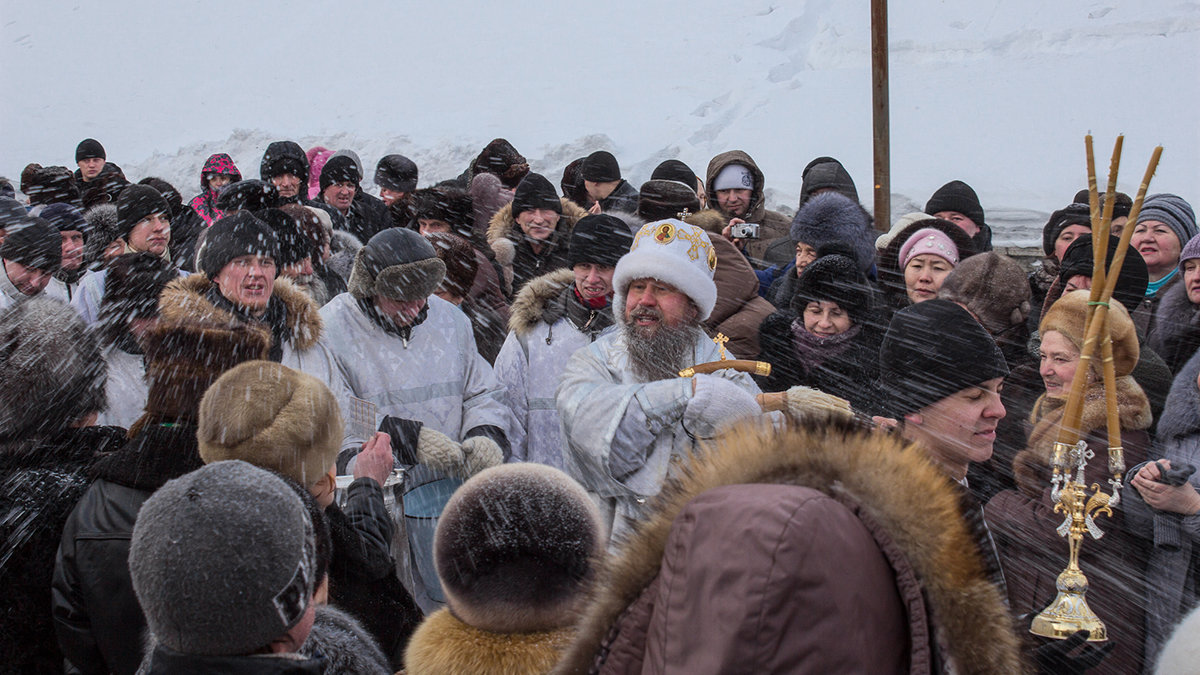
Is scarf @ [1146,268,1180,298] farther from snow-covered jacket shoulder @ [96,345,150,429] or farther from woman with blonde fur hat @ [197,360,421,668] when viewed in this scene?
snow-covered jacket shoulder @ [96,345,150,429]

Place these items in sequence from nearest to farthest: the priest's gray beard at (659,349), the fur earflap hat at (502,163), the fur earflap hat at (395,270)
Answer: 1. the priest's gray beard at (659,349)
2. the fur earflap hat at (395,270)
3. the fur earflap hat at (502,163)

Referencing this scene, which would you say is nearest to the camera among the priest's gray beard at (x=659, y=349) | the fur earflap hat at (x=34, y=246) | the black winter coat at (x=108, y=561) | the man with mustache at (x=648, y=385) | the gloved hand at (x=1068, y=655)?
the gloved hand at (x=1068, y=655)

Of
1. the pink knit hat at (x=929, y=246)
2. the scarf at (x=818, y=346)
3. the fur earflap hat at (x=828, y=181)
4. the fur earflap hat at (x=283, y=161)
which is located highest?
the fur earflap hat at (x=283, y=161)

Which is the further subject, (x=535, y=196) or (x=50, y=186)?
(x=50, y=186)

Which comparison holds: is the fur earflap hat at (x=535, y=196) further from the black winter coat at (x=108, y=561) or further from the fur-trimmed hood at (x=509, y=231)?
the black winter coat at (x=108, y=561)

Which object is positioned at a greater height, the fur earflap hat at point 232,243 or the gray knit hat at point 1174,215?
the fur earflap hat at point 232,243

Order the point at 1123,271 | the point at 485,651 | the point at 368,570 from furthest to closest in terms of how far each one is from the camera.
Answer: the point at 1123,271 < the point at 368,570 < the point at 485,651

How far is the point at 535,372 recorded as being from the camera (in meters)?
4.53

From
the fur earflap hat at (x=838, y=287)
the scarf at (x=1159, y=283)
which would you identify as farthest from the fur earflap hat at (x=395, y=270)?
the scarf at (x=1159, y=283)

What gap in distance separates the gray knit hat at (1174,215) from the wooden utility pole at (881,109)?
2.16 meters

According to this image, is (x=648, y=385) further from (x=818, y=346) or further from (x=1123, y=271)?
(x=1123, y=271)

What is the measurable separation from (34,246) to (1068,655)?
18.3 feet

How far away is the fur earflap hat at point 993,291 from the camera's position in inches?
175

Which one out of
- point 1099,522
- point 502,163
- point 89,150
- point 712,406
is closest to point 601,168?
point 502,163
